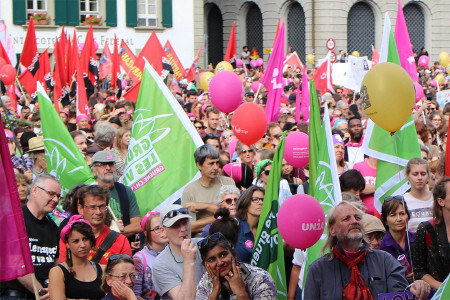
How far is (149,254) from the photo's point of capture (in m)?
6.48

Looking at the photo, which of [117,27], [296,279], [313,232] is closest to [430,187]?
[296,279]

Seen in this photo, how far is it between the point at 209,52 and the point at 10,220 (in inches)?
1496

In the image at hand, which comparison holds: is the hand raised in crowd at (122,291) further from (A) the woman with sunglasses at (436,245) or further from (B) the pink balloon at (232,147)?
(B) the pink balloon at (232,147)

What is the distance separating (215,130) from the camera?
12594 millimetres

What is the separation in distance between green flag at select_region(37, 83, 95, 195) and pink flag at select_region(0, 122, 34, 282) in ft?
10.9

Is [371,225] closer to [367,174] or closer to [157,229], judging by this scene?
[157,229]

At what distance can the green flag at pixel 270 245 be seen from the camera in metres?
6.67

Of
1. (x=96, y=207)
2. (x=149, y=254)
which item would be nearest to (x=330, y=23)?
(x=96, y=207)

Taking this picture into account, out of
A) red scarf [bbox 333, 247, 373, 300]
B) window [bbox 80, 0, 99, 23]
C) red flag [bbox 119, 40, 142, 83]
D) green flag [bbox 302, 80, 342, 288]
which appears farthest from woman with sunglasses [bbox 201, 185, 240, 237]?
window [bbox 80, 0, 99, 23]

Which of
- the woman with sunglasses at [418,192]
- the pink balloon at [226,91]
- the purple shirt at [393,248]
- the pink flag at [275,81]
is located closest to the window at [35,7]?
the pink flag at [275,81]

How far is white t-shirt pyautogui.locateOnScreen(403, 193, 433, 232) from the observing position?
7059mm

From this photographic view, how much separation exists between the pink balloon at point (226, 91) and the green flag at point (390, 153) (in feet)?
7.79

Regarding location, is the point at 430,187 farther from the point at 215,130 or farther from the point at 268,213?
the point at 215,130

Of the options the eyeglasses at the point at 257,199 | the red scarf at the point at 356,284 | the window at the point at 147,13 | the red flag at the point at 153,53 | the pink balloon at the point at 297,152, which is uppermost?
the window at the point at 147,13
